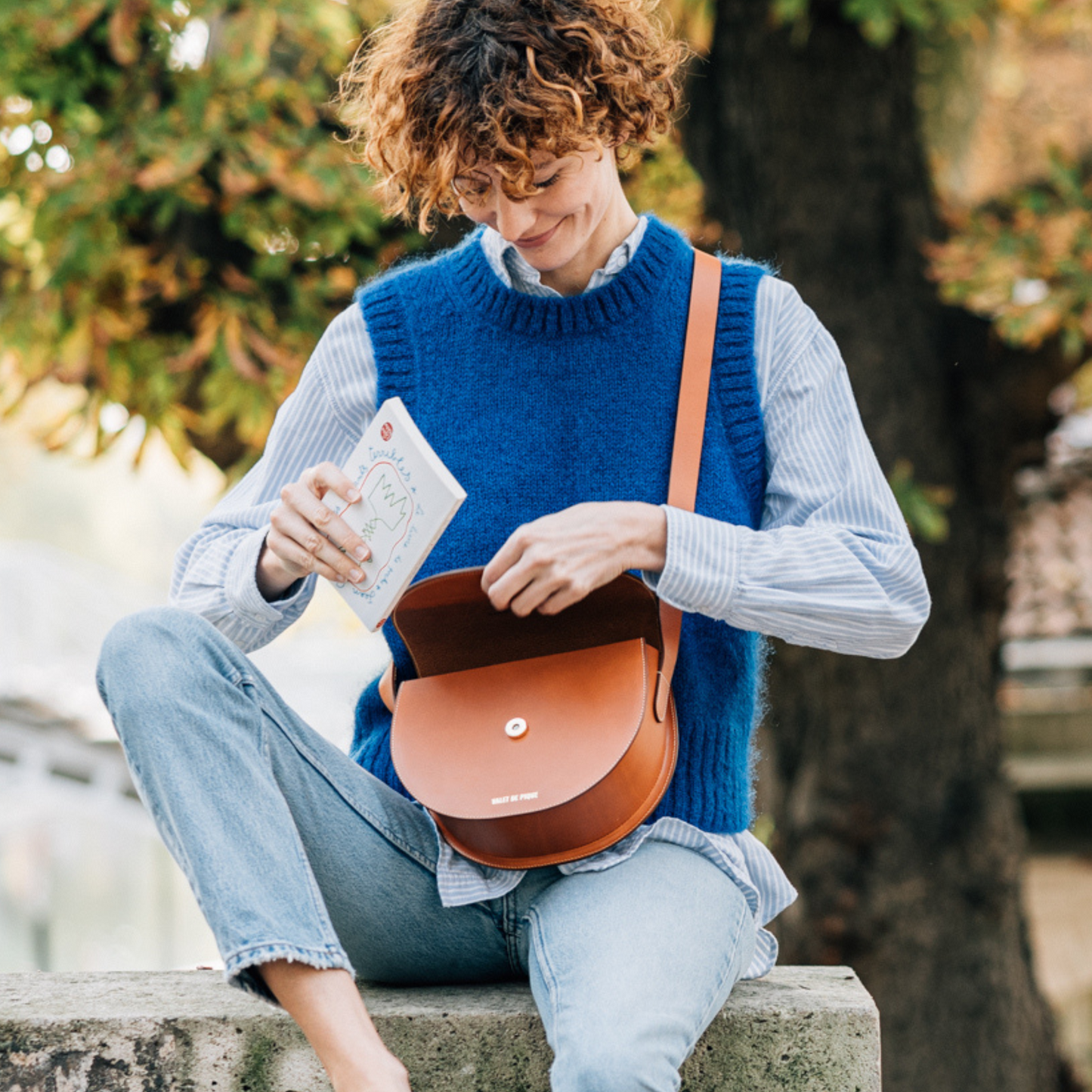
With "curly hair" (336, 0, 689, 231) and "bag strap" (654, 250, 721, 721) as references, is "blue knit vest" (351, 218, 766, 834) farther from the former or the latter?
"curly hair" (336, 0, 689, 231)

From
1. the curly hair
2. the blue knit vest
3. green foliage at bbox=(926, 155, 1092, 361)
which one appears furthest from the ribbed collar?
green foliage at bbox=(926, 155, 1092, 361)

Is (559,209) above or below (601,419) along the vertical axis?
above

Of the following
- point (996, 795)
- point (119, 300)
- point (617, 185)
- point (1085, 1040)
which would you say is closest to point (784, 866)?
point (996, 795)

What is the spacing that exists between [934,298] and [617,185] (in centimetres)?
252

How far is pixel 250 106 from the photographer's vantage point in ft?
11.4

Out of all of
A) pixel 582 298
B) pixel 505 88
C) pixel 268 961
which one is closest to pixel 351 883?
pixel 268 961

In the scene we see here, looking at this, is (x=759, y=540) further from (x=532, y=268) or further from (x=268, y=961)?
(x=268, y=961)

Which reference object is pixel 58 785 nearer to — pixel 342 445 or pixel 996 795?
pixel 996 795

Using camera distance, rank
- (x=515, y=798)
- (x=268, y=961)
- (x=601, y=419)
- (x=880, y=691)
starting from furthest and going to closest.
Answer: (x=880, y=691) < (x=601, y=419) < (x=515, y=798) < (x=268, y=961)

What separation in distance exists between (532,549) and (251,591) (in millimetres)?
397

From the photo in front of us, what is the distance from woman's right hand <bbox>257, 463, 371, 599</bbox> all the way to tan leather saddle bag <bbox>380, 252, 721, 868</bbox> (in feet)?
0.27

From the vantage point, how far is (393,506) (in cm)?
156

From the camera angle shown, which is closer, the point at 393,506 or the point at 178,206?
the point at 393,506

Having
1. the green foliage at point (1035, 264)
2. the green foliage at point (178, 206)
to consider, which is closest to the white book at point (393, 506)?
the green foliage at point (178, 206)
